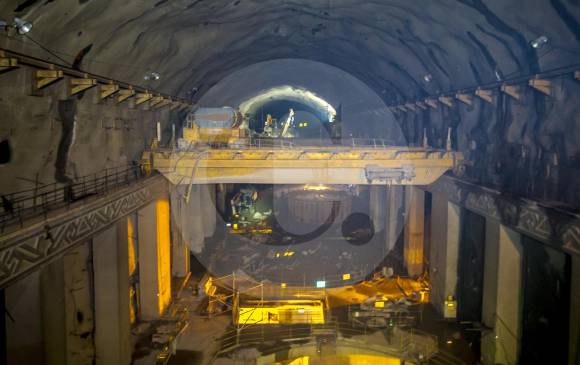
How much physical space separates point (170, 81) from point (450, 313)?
45.2ft

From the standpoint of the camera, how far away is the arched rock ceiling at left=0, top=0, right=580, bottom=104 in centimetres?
1005

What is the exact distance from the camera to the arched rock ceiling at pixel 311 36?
396 inches

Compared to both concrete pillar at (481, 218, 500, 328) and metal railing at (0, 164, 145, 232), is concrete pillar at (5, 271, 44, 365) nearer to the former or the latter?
metal railing at (0, 164, 145, 232)

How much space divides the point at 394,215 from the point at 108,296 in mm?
16749

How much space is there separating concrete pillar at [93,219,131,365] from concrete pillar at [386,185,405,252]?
1626 cm

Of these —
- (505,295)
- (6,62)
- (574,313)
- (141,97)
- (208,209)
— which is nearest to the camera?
(6,62)

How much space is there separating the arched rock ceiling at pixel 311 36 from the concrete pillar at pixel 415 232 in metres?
5.04

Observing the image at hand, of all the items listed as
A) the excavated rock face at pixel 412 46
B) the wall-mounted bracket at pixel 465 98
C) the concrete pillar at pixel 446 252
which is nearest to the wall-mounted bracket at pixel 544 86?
the excavated rock face at pixel 412 46

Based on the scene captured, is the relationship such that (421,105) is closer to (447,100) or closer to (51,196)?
(447,100)

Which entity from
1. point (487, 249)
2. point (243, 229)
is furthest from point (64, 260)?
point (243, 229)

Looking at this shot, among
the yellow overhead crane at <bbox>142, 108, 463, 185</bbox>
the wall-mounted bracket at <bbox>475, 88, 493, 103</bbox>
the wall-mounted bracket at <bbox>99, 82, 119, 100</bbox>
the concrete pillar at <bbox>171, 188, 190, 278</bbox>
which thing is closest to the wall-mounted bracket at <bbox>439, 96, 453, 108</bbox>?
the yellow overhead crane at <bbox>142, 108, 463, 185</bbox>

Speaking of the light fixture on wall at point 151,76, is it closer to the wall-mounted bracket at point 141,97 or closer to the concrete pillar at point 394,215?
the wall-mounted bracket at point 141,97

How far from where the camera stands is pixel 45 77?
971 centimetres

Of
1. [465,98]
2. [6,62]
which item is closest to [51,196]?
[6,62]
